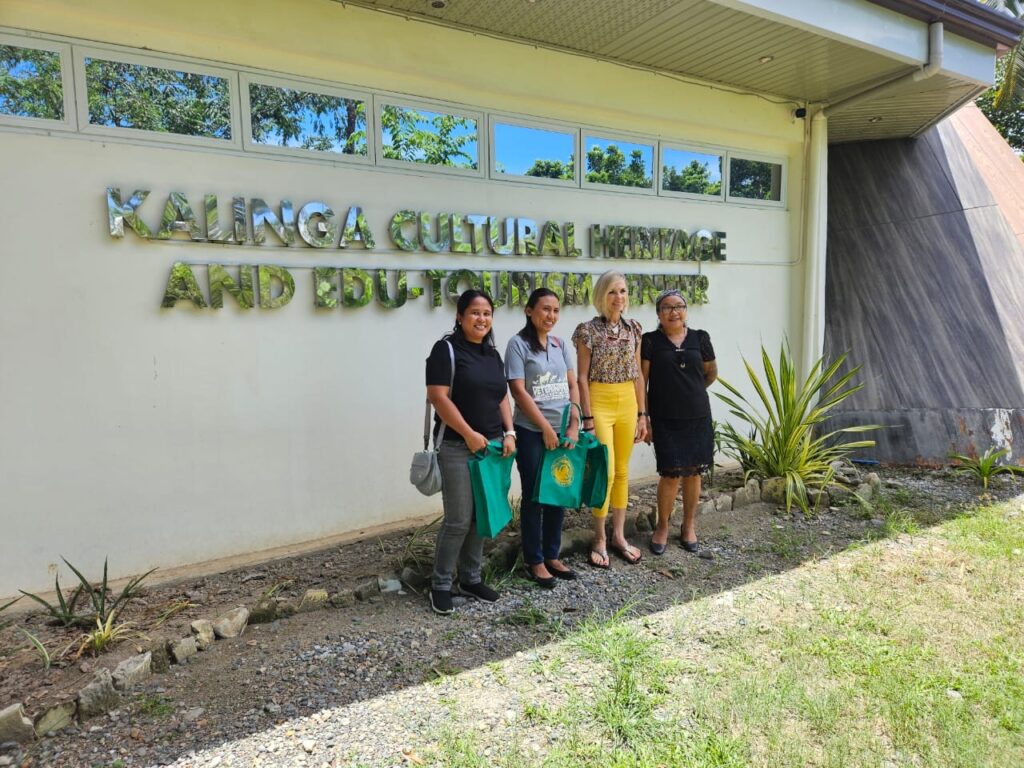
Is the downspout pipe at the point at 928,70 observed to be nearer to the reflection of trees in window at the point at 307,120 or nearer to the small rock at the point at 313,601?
the reflection of trees in window at the point at 307,120

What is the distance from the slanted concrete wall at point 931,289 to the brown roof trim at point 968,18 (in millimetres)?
2089

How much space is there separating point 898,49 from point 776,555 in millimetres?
4370

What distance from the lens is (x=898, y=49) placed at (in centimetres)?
536

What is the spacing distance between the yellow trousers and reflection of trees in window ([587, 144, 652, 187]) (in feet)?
8.40

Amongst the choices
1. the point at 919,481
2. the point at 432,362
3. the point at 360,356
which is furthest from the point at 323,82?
the point at 919,481

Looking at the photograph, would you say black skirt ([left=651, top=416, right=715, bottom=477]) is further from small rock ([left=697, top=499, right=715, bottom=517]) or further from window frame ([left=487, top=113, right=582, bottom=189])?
window frame ([left=487, top=113, right=582, bottom=189])

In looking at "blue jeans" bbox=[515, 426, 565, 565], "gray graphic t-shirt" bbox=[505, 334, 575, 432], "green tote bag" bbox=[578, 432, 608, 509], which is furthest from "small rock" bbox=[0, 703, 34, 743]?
"green tote bag" bbox=[578, 432, 608, 509]

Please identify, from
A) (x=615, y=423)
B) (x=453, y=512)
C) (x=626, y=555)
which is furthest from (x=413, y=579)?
(x=615, y=423)

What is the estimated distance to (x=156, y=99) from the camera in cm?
383

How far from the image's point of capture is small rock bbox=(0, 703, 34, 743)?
7.71 ft

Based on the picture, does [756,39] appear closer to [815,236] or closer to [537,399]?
[815,236]

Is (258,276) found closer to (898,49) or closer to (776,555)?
(776,555)

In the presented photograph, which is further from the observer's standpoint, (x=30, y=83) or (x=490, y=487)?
(x=30, y=83)

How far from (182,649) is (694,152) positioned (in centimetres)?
587
